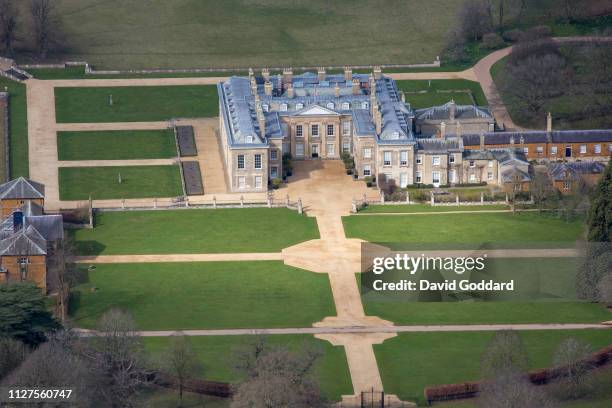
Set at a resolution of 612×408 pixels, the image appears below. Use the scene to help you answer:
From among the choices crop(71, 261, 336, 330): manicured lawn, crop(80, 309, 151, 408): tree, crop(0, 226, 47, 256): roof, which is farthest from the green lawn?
crop(80, 309, 151, 408): tree

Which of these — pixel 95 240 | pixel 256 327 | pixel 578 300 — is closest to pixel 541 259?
pixel 578 300

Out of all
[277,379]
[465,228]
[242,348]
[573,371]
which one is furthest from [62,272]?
[573,371]

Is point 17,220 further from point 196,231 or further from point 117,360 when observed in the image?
point 117,360

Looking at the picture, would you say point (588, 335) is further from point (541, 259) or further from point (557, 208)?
point (557, 208)

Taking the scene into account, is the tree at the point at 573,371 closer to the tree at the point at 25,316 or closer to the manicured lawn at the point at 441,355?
the manicured lawn at the point at 441,355

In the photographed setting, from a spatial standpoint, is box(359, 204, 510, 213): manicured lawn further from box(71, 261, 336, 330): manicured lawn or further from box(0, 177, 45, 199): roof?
box(0, 177, 45, 199): roof

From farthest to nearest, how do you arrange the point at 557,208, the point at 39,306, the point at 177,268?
the point at 557,208
the point at 177,268
the point at 39,306

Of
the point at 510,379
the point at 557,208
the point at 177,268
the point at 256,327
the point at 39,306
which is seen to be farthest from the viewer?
the point at 557,208
